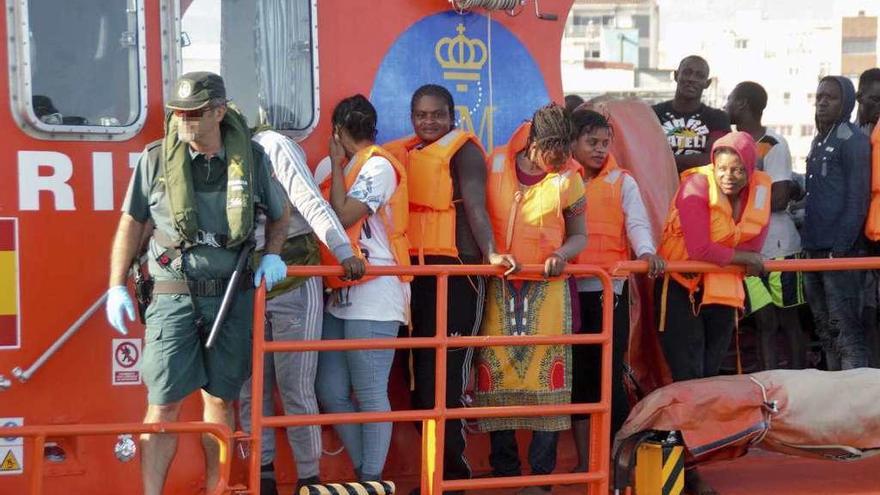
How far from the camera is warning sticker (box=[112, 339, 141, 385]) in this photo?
479 centimetres

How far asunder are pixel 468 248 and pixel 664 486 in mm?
1261

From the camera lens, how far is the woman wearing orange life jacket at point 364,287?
492cm

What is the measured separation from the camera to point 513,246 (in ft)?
16.9

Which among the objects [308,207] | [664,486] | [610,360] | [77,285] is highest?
[308,207]

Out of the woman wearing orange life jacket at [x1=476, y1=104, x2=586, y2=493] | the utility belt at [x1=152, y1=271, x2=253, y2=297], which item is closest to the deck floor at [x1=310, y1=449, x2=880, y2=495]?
the woman wearing orange life jacket at [x1=476, y1=104, x2=586, y2=493]

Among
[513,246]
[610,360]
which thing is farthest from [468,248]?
[610,360]

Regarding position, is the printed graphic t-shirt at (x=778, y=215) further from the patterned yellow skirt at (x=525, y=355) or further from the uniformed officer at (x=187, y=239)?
the uniformed officer at (x=187, y=239)

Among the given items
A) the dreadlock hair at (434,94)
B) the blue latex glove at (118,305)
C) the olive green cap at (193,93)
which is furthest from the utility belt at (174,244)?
the dreadlock hair at (434,94)

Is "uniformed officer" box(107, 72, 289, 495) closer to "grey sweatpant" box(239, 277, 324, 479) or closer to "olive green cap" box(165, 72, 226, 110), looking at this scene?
"olive green cap" box(165, 72, 226, 110)

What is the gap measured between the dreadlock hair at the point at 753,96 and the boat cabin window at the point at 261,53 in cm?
305

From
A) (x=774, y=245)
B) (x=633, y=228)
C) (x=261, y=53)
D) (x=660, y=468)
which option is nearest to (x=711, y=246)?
(x=633, y=228)

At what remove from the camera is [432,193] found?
16.7 ft

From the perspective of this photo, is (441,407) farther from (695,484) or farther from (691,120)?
(691,120)

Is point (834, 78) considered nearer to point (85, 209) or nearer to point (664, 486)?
point (664, 486)
